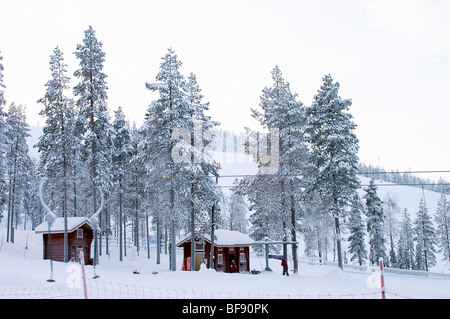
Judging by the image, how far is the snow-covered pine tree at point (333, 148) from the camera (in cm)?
2831

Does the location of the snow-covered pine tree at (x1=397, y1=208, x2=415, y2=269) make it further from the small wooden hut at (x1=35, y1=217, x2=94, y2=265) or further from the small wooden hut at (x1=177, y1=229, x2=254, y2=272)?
the small wooden hut at (x1=35, y1=217, x2=94, y2=265)

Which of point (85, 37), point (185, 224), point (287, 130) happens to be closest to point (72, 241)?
point (185, 224)

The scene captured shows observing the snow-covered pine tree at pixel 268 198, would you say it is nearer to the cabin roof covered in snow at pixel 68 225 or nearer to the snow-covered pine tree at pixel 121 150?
the snow-covered pine tree at pixel 121 150

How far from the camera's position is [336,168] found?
2797 cm

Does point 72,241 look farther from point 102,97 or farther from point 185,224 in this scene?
point 102,97

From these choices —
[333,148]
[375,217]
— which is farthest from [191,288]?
[375,217]

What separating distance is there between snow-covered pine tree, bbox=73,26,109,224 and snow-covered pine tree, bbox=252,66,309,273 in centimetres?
1381

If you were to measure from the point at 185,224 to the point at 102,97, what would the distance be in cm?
1331

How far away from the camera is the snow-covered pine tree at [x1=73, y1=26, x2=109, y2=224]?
3067 centimetres

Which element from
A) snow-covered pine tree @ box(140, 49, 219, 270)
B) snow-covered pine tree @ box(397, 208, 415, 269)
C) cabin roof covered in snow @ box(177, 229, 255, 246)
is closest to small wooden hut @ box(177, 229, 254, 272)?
cabin roof covered in snow @ box(177, 229, 255, 246)

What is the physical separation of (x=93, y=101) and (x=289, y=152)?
1738 centimetres

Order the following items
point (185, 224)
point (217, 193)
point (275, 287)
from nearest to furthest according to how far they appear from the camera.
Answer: point (275, 287) < point (217, 193) < point (185, 224)

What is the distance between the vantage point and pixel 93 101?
3125 centimetres

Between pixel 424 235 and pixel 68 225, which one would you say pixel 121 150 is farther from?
pixel 424 235
